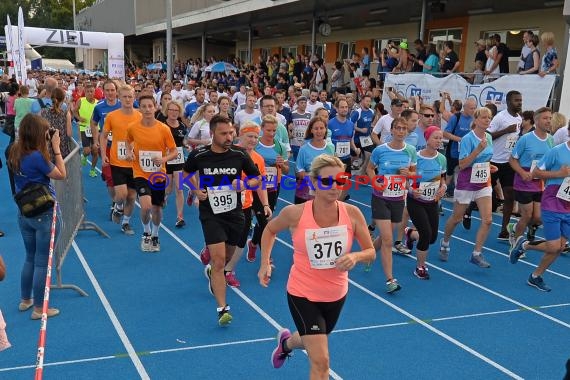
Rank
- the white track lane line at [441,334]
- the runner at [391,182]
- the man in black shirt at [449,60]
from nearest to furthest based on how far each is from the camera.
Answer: the white track lane line at [441,334] < the runner at [391,182] < the man in black shirt at [449,60]

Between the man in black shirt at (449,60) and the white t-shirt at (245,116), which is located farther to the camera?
the man in black shirt at (449,60)

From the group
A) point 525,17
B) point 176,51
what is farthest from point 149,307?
point 176,51

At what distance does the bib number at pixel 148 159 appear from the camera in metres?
7.05

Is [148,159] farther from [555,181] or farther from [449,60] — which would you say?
[449,60]

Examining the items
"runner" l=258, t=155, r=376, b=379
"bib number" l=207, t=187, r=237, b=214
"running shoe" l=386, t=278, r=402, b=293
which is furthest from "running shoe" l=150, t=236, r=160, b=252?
"runner" l=258, t=155, r=376, b=379

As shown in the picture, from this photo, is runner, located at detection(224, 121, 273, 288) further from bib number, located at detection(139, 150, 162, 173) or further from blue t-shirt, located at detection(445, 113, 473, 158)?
blue t-shirt, located at detection(445, 113, 473, 158)

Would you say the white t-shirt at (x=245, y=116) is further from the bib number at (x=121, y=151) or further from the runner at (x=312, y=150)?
the runner at (x=312, y=150)

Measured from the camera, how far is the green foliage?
79.1 meters

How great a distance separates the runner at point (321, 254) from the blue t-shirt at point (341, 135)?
17.9 feet

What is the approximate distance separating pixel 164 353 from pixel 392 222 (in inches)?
122

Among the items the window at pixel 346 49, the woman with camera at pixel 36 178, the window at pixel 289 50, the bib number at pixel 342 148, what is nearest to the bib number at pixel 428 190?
the bib number at pixel 342 148

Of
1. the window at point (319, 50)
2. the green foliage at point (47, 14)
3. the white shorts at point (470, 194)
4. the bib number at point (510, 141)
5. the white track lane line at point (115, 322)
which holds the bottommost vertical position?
the white track lane line at point (115, 322)

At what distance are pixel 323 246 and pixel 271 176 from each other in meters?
3.39

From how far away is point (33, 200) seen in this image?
4801 mm
